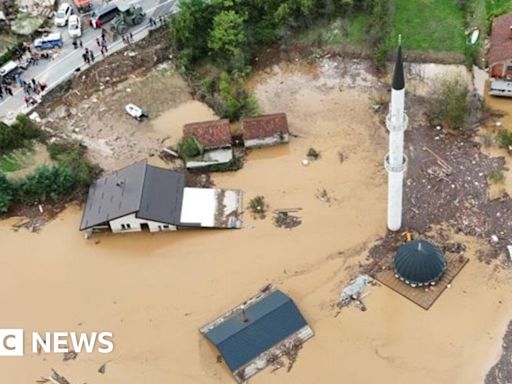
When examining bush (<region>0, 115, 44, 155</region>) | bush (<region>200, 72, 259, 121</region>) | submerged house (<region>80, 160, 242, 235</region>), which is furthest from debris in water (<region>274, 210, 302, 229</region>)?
bush (<region>0, 115, 44, 155</region>)

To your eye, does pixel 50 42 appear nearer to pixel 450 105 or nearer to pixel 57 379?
pixel 57 379

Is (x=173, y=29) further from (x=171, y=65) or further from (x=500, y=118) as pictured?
(x=500, y=118)

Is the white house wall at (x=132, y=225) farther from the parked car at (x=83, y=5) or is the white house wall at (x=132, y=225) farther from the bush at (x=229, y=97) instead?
the parked car at (x=83, y=5)

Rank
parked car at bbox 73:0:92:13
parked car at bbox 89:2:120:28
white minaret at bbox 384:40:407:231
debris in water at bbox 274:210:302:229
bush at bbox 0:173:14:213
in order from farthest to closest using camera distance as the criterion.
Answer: parked car at bbox 73:0:92:13, parked car at bbox 89:2:120:28, bush at bbox 0:173:14:213, debris in water at bbox 274:210:302:229, white minaret at bbox 384:40:407:231

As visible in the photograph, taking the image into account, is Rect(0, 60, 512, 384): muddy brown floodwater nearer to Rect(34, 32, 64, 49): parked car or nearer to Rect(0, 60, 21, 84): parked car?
Rect(0, 60, 21, 84): parked car

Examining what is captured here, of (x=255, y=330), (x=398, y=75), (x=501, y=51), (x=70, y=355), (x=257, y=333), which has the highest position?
(x=398, y=75)

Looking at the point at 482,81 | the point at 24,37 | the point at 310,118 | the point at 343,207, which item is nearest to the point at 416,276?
the point at 343,207

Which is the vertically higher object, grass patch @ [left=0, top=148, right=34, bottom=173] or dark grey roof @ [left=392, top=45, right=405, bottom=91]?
dark grey roof @ [left=392, top=45, right=405, bottom=91]

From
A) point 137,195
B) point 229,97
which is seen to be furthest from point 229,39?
point 137,195
